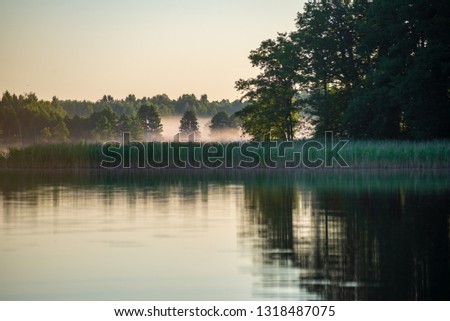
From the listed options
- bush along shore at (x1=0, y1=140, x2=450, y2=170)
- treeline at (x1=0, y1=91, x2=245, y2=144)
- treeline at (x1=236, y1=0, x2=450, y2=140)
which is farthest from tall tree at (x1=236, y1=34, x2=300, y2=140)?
treeline at (x1=0, y1=91, x2=245, y2=144)

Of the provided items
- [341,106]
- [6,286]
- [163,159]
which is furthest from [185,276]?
[341,106]

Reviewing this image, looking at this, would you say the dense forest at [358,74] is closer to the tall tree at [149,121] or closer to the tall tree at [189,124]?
the tall tree at [189,124]

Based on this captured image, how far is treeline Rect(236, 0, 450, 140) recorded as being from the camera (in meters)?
47.8

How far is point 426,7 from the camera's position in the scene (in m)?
49.2

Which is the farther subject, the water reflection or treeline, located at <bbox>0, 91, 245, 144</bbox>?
treeline, located at <bbox>0, 91, 245, 144</bbox>

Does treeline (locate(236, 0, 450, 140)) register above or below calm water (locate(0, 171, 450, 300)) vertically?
above

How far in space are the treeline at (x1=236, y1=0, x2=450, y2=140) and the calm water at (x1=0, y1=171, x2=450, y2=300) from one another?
71.0ft

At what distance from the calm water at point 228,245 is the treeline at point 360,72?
852 inches

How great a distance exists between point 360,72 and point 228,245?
4762 centimetres

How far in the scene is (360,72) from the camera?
6081 cm

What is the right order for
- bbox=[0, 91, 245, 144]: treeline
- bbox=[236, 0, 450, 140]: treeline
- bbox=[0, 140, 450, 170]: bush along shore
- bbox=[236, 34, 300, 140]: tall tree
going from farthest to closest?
bbox=[0, 91, 245, 144]: treeline → bbox=[236, 34, 300, 140]: tall tree → bbox=[236, 0, 450, 140]: treeline → bbox=[0, 140, 450, 170]: bush along shore

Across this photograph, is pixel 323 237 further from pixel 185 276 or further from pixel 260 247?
Answer: pixel 185 276

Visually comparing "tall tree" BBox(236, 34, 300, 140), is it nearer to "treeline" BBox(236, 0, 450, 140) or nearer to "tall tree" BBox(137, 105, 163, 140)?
"treeline" BBox(236, 0, 450, 140)

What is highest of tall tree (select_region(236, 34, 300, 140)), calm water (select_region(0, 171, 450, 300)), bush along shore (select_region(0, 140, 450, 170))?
tall tree (select_region(236, 34, 300, 140))
